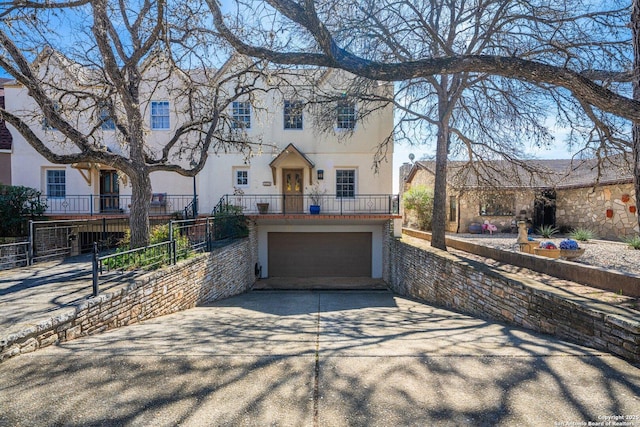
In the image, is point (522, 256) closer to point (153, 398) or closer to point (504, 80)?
point (504, 80)

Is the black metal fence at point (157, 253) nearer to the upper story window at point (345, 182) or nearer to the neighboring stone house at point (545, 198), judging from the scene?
the upper story window at point (345, 182)

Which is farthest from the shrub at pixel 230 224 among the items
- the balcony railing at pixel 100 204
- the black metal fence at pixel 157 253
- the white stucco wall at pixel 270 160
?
the balcony railing at pixel 100 204

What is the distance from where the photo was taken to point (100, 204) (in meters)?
15.0

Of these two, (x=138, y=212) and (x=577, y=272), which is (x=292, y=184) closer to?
(x=138, y=212)

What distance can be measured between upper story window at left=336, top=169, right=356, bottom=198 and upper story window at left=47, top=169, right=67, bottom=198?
1280 centimetres

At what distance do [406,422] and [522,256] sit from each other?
697 cm

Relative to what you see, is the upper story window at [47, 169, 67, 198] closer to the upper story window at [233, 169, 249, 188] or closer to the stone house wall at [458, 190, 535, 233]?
the upper story window at [233, 169, 249, 188]

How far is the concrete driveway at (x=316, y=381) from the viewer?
267 centimetres

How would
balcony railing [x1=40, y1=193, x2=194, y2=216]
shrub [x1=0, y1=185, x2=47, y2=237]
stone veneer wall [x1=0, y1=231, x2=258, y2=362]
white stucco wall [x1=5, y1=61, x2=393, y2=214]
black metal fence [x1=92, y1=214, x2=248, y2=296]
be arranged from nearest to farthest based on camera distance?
stone veneer wall [x1=0, y1=231, x2=258, y2=362], black metal fence [x1=92, y1=214, x2=248, y2=296], shrub [x1=0, y1=185, x2=47, y2=237], balcony railing [x1=40, y1=193, x2=194, y2=216], white stucco wall [x1=5, y1=61, x2=393, y2=214]

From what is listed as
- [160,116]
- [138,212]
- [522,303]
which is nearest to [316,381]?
[522,303]

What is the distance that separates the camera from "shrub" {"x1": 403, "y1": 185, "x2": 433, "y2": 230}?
56.8 ft

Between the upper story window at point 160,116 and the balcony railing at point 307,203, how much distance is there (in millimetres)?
4462

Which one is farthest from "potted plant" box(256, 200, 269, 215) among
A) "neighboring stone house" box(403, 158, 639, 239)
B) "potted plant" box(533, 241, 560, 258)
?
"potted plant" box(533, 241, 560, 258)

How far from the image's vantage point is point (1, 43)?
6.12 metres
